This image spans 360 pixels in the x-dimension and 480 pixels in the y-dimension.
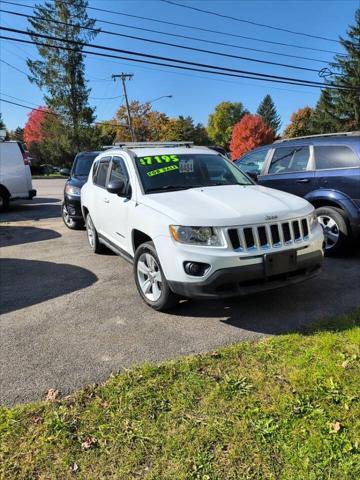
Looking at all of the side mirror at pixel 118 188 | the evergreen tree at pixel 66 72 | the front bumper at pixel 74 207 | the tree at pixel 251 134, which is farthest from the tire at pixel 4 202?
the tree at pixel 251 134

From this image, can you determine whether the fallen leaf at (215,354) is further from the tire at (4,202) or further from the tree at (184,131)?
the tree at (184,131)

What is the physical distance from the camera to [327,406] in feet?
8.55

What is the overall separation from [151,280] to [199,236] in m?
0.95

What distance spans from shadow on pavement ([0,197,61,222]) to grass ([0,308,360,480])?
29.6 feet

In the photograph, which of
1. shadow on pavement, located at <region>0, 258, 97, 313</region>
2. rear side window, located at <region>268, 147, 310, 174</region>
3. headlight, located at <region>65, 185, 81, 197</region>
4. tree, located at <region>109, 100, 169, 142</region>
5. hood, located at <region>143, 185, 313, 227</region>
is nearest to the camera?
hood, located at <region>143, 185, 313, 227</region>

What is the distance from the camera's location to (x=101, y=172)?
6.11 meters

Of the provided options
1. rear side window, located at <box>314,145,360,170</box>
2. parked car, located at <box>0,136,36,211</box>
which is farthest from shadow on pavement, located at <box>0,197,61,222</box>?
rear side window, located at <box>314,145,360,170</box>

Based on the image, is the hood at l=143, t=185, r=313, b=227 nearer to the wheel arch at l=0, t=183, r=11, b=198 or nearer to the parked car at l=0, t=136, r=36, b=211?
the parked car at l=0, t=136, r=36, b=211

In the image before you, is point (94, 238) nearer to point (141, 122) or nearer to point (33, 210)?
point (33, 210)

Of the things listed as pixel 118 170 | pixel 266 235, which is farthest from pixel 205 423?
pixel 118 170

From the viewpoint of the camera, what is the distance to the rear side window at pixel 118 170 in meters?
5.01

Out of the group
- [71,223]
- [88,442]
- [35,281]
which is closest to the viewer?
[88,442]

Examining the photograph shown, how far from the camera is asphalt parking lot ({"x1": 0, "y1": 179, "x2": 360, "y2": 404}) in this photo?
10.6 feet

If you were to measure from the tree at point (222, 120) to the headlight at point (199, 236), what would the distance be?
3337 inches
